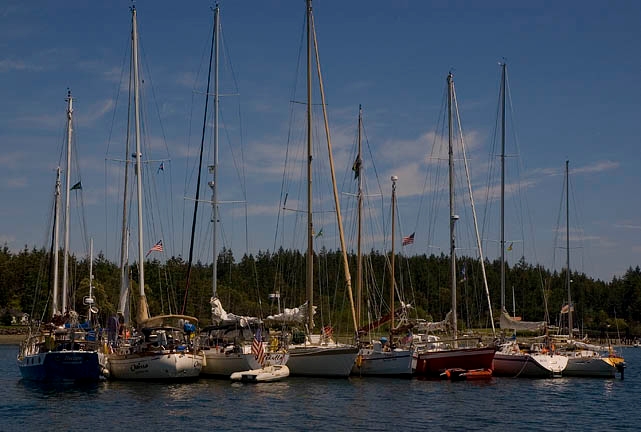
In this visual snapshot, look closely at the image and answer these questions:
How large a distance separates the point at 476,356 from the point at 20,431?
32.7 metres

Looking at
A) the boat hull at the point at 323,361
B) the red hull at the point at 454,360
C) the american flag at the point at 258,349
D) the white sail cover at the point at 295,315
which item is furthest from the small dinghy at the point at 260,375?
the red hull at the point at 454,360

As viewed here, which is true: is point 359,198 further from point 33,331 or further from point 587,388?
point 33,331

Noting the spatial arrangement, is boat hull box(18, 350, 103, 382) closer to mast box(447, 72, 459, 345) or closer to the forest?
mast box(447, 72, 459, 345)

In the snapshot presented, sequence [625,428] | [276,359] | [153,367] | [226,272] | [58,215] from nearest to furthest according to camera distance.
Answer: [625,428] → [153,367] → [276,359] → [58,215] → [226,272]

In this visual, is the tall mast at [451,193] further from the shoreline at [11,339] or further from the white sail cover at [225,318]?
the shoreline at [11,339]

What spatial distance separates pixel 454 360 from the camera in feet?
189

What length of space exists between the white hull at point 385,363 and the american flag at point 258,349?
809cm

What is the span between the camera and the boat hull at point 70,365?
5012 cm

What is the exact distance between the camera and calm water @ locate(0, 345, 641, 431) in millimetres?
37531

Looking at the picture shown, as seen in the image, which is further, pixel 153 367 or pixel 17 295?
pixel 17 295

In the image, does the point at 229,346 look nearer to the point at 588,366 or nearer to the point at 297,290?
the point at 588,366

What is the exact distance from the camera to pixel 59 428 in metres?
35.8

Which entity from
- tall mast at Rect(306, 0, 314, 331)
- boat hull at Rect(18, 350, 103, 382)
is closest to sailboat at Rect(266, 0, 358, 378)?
tall mast at Rect(306, 0, 314, 331)

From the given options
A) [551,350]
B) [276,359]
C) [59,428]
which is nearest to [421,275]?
[551,350]
